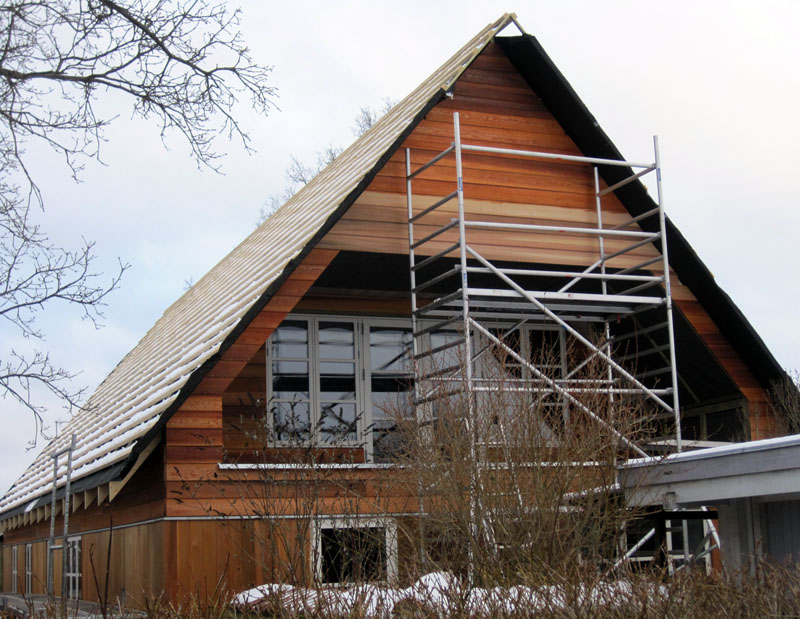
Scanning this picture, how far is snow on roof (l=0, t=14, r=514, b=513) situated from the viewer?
12258 mm

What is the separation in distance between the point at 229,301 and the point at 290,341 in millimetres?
1024

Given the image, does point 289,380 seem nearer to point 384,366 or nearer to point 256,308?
point 384,366

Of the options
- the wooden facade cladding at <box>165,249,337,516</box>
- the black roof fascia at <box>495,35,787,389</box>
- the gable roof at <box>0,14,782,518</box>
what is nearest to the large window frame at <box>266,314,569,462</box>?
the gable roof at <box>0,14,782,518</box>

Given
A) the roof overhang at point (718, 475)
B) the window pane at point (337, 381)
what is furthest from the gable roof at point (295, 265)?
the roof overhang at point (718, 475)

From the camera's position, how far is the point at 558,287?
51.8 feet

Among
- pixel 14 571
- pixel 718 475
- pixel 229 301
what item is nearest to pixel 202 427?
pixel 229 301

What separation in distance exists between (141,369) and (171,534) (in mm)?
7868

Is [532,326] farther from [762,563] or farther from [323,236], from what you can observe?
[762,563]

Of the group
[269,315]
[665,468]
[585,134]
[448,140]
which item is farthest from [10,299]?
[585,134]

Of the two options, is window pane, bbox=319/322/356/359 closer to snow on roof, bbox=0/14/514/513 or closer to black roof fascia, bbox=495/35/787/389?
snow on roof, bbox=0/14/514/513

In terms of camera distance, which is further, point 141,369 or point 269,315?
point 141,369

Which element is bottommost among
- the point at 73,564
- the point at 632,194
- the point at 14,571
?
the point at 14,571

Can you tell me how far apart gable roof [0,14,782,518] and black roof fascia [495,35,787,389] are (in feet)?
0.05

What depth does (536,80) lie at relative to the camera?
14.8 m
